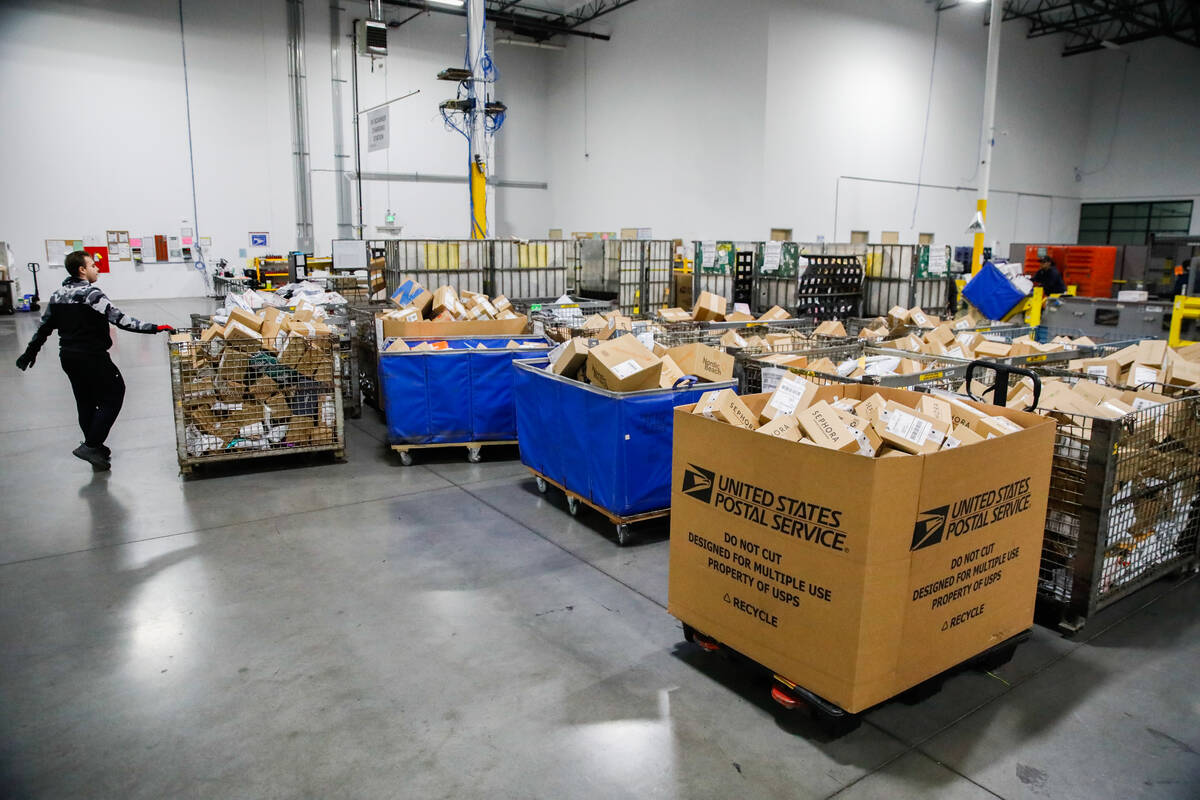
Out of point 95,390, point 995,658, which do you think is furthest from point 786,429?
point 95,390

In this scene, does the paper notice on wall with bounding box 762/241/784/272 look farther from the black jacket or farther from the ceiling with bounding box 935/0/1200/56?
the ceiling with bounding box 935/0/1200/56

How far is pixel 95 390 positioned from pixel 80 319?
0.58m

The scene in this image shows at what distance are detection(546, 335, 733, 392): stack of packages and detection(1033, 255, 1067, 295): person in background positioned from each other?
821cm

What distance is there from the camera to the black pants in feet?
19.0

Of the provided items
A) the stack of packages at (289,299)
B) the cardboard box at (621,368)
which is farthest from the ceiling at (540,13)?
the cardboard box at (621,368)

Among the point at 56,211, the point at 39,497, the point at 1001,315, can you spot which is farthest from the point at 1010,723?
the point at 56,211

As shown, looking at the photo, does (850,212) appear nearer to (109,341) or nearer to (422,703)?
(109,341)

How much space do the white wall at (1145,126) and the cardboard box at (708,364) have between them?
20.2 m

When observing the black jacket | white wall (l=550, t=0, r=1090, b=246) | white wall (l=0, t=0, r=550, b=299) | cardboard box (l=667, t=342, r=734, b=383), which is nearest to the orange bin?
white wall (l=550, t=0, r=1090, b=246)

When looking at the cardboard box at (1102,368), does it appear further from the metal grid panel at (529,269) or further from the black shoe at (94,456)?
the black shoe at (94,456)

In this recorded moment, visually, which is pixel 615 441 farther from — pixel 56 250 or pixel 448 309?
pixel 56 250

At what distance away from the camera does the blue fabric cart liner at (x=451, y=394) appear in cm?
613

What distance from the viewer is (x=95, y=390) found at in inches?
233

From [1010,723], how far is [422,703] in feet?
7.42
